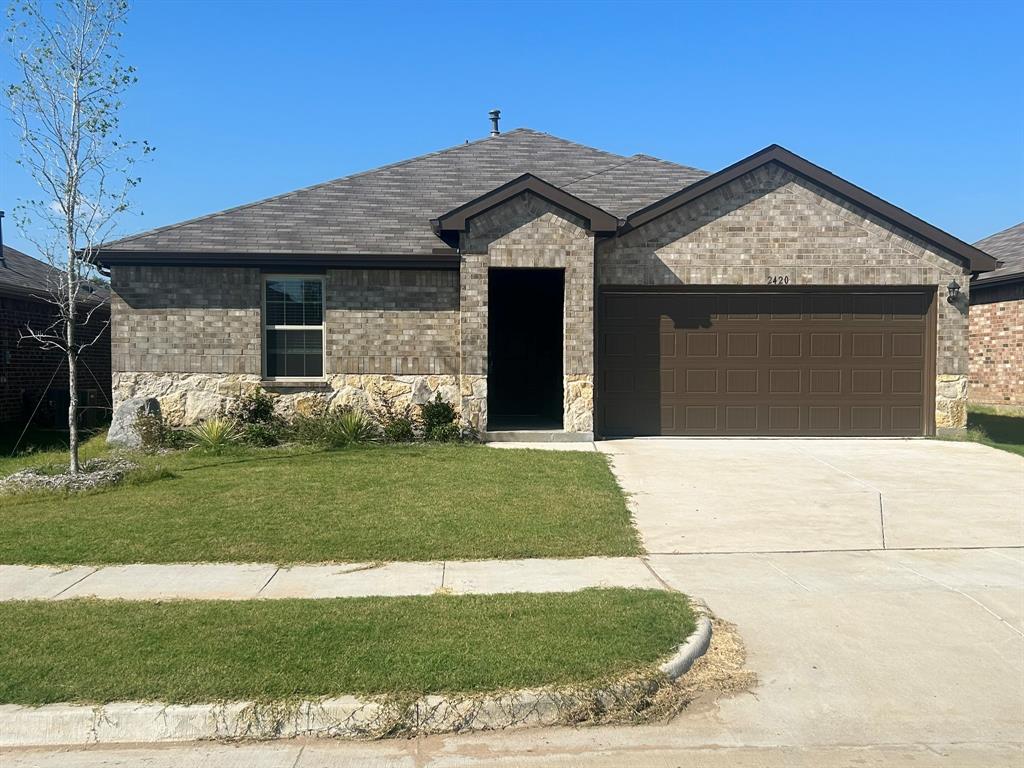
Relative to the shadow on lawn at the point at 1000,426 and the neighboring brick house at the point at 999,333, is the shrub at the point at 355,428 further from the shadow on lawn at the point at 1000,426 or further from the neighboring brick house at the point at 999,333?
the neighboring brick house at the point at 999,333

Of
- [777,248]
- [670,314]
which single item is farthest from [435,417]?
[777,248]

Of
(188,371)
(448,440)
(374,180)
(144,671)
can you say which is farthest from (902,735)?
(374,180)

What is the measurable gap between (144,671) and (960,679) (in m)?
5.10

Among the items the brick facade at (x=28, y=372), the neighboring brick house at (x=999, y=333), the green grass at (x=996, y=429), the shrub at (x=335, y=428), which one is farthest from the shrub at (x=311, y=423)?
the neighboring brick house at (x=999, y=333)

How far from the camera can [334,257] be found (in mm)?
14195

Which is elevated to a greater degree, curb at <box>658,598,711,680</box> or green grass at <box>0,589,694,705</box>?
green grass at <box>0,589,694,705</box>

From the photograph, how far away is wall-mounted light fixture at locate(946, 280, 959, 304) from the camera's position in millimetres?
14367

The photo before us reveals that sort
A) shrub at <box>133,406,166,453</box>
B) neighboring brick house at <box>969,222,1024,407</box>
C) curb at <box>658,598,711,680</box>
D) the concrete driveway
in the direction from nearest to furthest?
1. curb at <box>658,598,711,680</box>
2. the concrete driveway
3. shrub at <box>133,406,166,453</box>
4. neighboring brick house at <box>969,222,1024,407</box>

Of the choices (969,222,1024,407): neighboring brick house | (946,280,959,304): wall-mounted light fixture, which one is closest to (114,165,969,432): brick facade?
(946,280,959,304): wall-mounted light fixture

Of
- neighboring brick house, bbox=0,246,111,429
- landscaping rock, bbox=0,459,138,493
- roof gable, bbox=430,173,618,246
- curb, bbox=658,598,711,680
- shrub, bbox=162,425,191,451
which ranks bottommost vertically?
curb, bbox=658,598,711,680

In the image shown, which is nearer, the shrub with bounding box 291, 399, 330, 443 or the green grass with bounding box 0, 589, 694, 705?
the green grass with bounding box 0, 589, 694, 705

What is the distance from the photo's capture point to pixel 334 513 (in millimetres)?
8805

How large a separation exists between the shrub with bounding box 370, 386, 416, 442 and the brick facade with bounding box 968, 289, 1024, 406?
1560 cm

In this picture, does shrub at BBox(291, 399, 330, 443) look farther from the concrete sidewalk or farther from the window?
the concrete sidewalk
